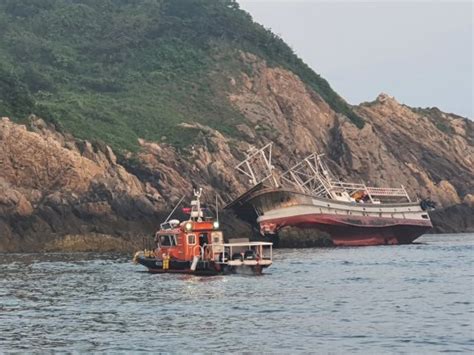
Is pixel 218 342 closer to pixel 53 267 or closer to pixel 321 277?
pixel 321 277

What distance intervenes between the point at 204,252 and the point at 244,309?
20.0 m

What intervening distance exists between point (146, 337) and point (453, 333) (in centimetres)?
1266

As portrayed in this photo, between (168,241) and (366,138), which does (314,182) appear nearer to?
(366,138)

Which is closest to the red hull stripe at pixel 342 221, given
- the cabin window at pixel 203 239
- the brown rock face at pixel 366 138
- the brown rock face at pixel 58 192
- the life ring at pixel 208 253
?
the brown rock face at pixel 58 192

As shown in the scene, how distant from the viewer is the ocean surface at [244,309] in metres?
34.9

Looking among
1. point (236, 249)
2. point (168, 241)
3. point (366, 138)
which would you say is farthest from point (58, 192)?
point (366, 138)

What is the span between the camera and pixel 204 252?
6438 centimetres

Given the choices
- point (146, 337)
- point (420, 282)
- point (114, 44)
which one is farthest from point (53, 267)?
point (114, 44)

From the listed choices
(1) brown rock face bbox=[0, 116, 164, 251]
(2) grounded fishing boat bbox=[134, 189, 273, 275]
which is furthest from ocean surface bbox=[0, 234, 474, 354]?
→ (1) brown rock face bbox=[0, 116, 164, 251]

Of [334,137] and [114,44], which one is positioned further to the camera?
[114,44]

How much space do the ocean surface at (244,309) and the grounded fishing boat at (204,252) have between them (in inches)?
50.1

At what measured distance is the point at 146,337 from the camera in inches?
1435

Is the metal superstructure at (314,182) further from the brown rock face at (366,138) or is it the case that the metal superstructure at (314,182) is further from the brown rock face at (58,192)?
the brown rock face at (58,192)

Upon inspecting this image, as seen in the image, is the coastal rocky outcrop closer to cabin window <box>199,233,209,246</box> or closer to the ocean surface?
the ocean surface
